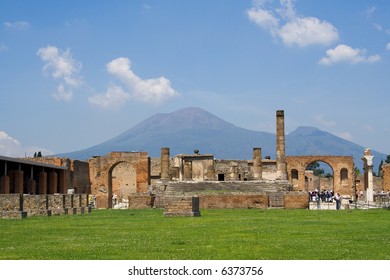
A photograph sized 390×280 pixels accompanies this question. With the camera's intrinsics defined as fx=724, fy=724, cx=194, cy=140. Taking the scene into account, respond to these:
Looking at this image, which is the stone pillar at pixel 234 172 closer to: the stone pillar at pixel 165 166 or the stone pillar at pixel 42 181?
the stone pillar at pixel 165 166

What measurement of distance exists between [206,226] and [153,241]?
18.0ft

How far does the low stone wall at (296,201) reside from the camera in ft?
124

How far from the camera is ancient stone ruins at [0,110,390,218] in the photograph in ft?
112

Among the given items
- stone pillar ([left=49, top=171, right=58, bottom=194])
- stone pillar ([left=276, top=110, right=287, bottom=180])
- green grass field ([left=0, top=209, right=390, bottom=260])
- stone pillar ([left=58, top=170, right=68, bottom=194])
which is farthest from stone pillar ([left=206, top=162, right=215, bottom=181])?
green grass field ([left=0, top=209, right=390, bottom=260])

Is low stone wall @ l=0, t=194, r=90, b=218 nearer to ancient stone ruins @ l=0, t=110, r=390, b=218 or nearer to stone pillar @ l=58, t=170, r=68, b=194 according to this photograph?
ancient stone ruins @ l=0, t=110, r=390, b=218

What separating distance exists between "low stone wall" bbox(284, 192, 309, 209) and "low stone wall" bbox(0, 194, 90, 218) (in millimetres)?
10566

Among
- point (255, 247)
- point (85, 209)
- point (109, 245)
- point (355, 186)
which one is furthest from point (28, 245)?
point (355, 186)

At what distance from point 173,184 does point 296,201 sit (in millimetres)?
12110

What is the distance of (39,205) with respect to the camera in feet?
105

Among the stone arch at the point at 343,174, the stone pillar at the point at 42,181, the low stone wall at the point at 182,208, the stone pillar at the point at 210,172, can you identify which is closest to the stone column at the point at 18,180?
the stone pillar at the point at 42,181

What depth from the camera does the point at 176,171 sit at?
63688 mm

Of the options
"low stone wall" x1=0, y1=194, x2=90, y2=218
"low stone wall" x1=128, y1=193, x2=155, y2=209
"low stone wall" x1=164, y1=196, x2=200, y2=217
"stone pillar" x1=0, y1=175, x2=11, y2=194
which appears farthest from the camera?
"low stone wall" x1=128, y1=193, x2=155, y2=209

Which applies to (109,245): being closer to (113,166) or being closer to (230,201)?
(230,201)

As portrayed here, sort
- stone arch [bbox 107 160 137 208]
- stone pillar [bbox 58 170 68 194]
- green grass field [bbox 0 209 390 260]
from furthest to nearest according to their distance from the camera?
stone arch [bbox 107 160 137 208] < stone pillar [bbox 58 170 68 194] < green grass field [bbox 0 209 390 260]
